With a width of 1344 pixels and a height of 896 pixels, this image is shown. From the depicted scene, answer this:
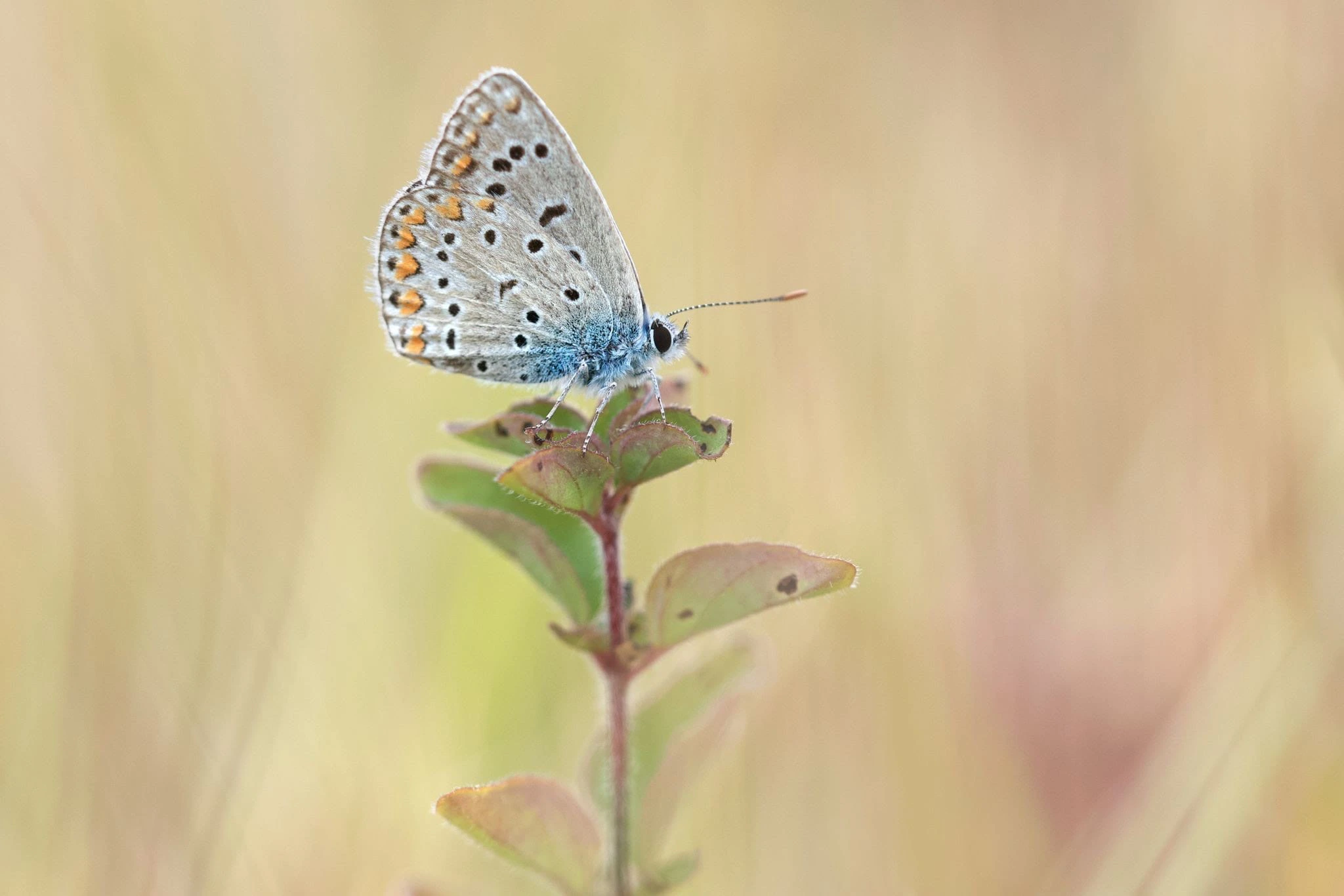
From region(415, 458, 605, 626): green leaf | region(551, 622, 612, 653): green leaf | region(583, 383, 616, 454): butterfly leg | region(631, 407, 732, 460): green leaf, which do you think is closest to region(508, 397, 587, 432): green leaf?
region(583, 383, 616, 454): butterfly leg

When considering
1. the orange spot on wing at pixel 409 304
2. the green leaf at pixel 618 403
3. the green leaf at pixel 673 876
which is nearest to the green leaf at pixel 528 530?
the green leaf at pixel 618 403

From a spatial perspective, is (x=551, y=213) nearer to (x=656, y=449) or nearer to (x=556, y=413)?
(x=556, y=413)

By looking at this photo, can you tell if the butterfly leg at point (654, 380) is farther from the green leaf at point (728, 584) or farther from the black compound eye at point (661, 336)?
the green leaf at point (728, 584)

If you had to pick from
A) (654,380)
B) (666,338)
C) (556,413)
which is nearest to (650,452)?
(556,413)

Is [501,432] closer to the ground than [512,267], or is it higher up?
closer to the ground

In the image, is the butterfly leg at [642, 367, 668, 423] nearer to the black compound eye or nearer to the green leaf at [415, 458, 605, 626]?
the black compound eye

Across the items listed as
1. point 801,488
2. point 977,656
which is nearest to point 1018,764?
point 977,656
